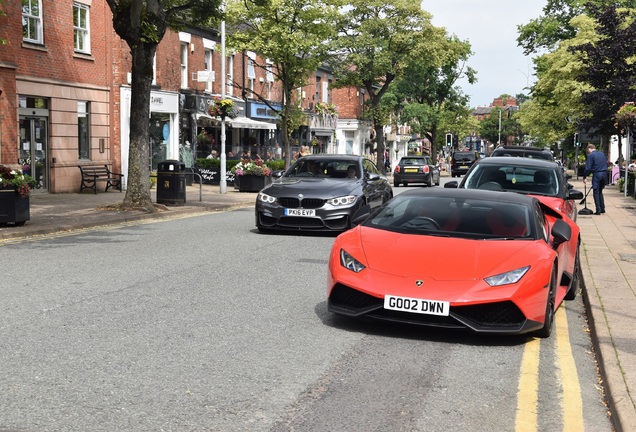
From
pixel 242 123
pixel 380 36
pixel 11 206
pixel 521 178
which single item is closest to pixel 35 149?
pixel 11 206

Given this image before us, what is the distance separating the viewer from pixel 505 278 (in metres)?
6.46

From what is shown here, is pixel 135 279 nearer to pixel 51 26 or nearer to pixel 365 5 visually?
pixel 51 26

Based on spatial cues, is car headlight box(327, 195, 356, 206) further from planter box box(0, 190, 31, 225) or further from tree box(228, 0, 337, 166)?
tree box(228, 0, 337, 166)

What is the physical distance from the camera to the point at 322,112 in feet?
194

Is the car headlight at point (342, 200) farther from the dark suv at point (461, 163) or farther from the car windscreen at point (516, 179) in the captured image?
the dark suv at point (461, 163)

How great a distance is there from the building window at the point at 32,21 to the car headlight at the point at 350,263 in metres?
20.8

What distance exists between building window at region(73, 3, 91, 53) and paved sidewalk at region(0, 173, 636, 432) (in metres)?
5.31

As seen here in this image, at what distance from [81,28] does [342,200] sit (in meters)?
17.4

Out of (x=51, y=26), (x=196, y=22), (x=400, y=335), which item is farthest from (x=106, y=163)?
(x=400, y=335)

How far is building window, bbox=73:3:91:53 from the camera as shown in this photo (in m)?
27.8

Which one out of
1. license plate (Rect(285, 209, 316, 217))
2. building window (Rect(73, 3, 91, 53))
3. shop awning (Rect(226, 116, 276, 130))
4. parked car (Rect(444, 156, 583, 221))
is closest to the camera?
parked car (Rect(444, 156, 583, 221))

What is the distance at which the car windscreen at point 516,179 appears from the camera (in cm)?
1235

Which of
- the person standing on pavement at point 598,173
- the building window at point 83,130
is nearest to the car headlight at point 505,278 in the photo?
the person standing on pavement at point 598,173

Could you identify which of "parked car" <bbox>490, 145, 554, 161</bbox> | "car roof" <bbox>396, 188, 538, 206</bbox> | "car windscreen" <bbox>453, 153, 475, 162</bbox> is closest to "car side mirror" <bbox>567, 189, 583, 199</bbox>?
"car roof" <bbox>396, 188, 538, 206</bbox>
